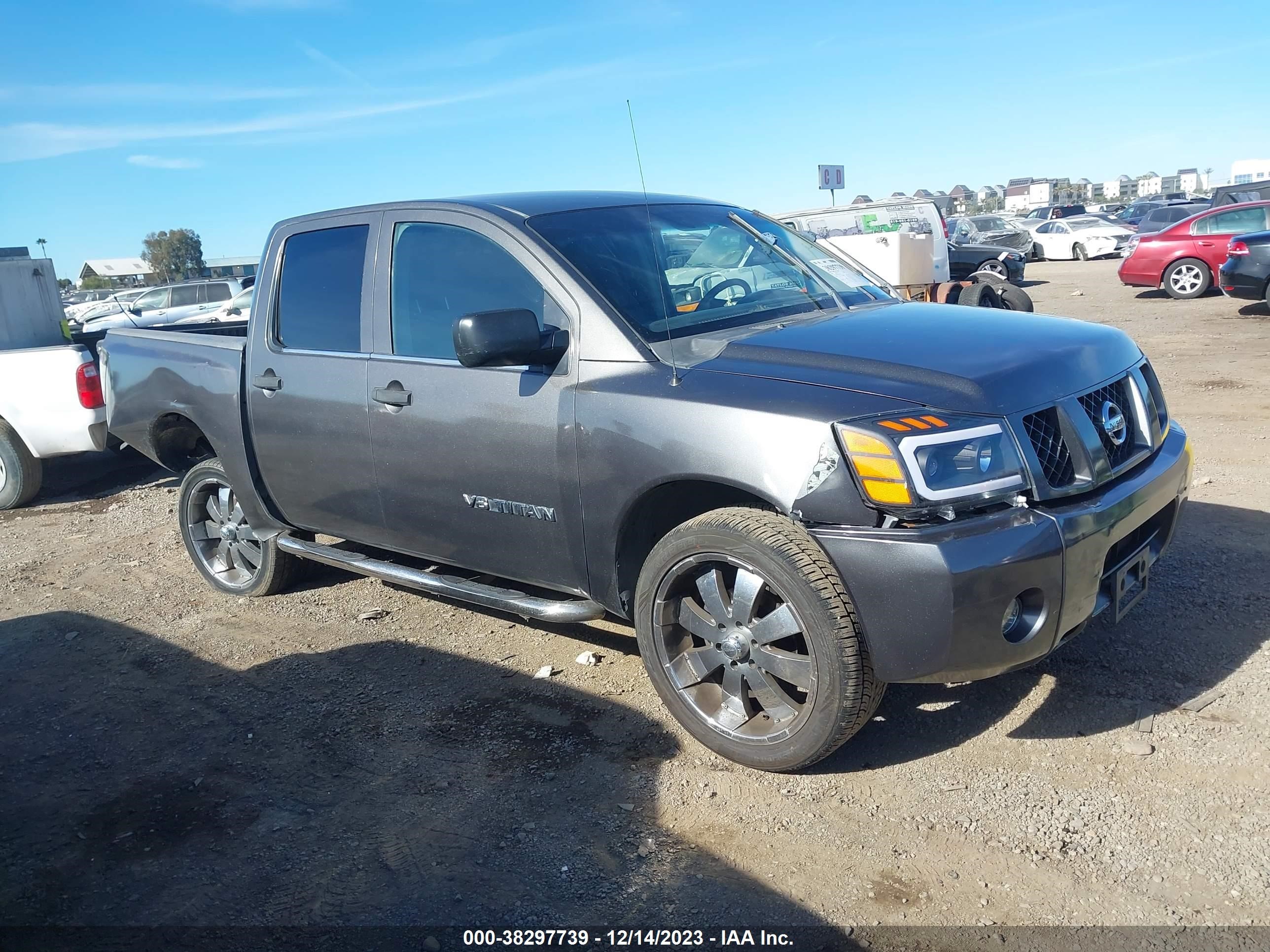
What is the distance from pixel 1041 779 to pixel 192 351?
176 inches

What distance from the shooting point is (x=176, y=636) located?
201 inches

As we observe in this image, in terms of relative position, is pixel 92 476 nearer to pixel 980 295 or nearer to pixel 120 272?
pixel 980 295

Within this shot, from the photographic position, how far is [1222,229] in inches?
632

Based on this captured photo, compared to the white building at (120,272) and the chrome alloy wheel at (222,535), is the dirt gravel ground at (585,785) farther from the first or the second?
the white building at (120,272)

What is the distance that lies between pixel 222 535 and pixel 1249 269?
13.1m

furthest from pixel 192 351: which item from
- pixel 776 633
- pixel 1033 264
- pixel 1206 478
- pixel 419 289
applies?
pixel 1033 264

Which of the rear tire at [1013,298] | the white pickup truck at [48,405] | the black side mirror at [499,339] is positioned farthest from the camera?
the rear tire at [1013,298]

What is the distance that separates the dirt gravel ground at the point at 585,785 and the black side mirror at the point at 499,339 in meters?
1.40

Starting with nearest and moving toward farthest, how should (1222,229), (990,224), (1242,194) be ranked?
(1222,229)
(1242,194)
(990,224)

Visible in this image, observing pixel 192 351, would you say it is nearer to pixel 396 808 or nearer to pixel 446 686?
pixel 446 686

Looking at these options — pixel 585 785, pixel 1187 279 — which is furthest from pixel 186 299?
pixel 585 785

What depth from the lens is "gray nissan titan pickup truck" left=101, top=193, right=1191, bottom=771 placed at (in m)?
2.89

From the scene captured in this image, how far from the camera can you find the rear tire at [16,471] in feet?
26.7

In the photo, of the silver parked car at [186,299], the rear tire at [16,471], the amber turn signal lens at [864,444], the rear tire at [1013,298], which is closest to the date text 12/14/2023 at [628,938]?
the amber turn signal lens at [864,444]
